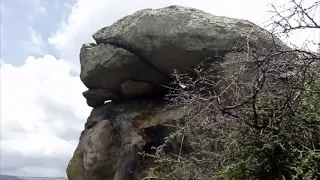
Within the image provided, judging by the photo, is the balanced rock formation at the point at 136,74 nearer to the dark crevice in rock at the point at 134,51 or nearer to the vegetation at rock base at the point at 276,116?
the dark crevice in rock at the point at 134,51

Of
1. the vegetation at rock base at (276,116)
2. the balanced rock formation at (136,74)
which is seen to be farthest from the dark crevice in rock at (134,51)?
the vegetation at rock base at (276,116)

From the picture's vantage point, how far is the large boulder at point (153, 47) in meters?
7.52

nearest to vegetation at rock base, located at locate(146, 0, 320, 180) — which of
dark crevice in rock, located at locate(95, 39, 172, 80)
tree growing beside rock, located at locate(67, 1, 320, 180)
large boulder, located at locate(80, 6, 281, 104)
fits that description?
tree growing beside rock, located at locate(67, 1, 320, 180)

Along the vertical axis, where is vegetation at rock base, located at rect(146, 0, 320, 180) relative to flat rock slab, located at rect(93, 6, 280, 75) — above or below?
below

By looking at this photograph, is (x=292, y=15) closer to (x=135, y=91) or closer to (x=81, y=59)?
(x=135, y=91)

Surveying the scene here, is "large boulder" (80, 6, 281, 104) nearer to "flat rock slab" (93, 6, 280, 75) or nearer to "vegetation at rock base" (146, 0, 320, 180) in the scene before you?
"flat rock slab" (93, 6, 280, 75)

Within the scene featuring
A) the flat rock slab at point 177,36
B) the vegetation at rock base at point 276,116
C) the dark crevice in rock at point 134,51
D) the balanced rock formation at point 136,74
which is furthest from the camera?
the dark crevice in rock at point 134,51

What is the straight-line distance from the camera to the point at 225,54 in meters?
7.31

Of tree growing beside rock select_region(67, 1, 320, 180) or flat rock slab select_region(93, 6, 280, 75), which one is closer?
tree growing beside rock select_region(67, 1, 320, 180)

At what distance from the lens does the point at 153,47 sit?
7930mm

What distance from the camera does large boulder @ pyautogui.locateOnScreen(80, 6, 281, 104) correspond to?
7.52 meters

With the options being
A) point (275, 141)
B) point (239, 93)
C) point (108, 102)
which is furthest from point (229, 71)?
point (108, 102)

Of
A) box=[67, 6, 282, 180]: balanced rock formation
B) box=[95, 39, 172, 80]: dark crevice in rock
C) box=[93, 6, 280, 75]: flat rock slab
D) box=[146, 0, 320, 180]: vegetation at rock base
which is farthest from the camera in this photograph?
box=[95, 39, 172, 80]: dark crevice in rock

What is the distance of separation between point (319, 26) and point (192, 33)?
4085 millimetres
